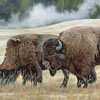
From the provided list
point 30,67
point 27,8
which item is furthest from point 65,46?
point 27,8

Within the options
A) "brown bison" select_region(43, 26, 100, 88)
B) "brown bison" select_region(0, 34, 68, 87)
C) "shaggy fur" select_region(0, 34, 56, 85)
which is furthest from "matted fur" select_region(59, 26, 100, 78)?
"shaggy fur" select_region(0, 34, 56, 85)

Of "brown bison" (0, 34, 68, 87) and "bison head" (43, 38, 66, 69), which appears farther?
"brown bison" (0, 34, 68, 87)

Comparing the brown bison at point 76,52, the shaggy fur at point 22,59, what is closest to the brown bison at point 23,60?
the shaggy fur at point 22,59

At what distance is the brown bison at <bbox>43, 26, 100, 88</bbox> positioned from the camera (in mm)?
9367

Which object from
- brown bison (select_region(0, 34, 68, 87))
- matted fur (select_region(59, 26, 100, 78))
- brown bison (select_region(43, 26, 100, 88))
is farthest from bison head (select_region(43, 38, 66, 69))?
brown bison (select_region(0, 34, 68, 87))

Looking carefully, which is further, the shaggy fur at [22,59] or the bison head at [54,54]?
the shaggy fur at [22,59]

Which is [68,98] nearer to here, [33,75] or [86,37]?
[86,37]

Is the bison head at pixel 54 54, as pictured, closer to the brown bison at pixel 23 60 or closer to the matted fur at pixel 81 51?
the matted fur at pixel 81 51

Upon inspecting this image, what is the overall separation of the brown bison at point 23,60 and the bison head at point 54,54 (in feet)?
4.21

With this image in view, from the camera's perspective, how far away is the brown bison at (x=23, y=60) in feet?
35.3

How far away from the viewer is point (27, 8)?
5888 cm

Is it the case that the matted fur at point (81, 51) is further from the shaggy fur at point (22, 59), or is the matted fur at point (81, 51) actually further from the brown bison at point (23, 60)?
the shaggy fur at point (22, 59)

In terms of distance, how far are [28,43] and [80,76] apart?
2312 mm

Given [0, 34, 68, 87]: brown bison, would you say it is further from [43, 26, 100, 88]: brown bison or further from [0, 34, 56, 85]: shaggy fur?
[43, 26, 100, 88]: brown bison
